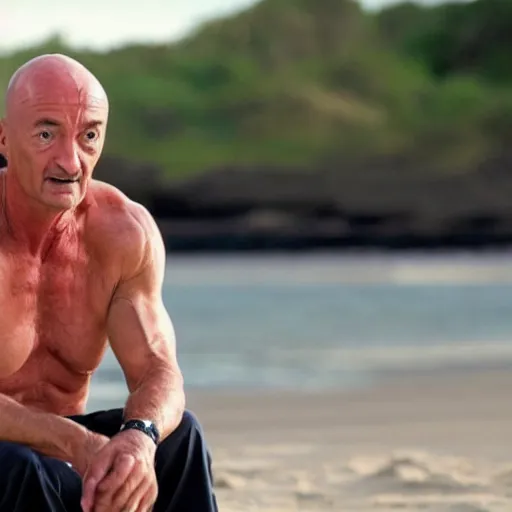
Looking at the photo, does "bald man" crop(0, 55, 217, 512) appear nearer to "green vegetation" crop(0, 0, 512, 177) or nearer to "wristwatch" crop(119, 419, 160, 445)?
"wristwatch" crop(119, 419, 160, 445)

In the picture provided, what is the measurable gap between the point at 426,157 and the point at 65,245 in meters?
16.7

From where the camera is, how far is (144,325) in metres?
2.59

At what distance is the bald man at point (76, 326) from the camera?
2367mm

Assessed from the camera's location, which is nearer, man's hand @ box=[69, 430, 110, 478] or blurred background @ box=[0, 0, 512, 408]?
man's hand @ box=[69, 430, 110, 478]

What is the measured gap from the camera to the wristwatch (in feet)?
7.95

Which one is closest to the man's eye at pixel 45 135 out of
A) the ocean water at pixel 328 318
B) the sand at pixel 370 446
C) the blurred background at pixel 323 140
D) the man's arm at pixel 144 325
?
the man's arm at pixel 144 325

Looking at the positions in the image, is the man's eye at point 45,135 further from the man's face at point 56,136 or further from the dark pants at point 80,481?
the dark pants at point 80,481

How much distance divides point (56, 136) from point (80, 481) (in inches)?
21.8

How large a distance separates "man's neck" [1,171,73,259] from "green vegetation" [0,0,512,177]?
15.5m

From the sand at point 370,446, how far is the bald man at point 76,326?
61.4 inches

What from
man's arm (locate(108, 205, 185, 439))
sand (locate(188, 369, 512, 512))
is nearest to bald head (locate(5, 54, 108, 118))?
man's arm (locate(108, 205, 185, 439))

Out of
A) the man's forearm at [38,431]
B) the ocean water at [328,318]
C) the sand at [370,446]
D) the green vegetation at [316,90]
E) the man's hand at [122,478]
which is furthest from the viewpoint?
the green vegetation at [316,90]

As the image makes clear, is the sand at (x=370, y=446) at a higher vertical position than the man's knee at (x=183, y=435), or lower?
lower

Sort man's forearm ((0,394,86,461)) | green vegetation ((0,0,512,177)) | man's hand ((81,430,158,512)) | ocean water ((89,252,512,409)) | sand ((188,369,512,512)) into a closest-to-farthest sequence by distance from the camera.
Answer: man's hand ((81,430,158,512)), man's forearm ((0,394,86,461)), sand ((188,369,512,512)), ocean water ((89,252,512,409)), green vegetation ((0,0,512,177))
